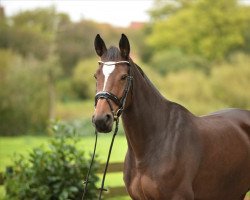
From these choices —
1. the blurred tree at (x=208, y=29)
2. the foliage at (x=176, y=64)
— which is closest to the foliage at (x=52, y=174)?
the foliage at (x=176, y=64)

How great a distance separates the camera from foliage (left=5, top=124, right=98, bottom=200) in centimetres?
672

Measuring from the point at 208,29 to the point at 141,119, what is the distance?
2055 inches

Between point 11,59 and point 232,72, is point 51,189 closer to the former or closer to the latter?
point 11,59

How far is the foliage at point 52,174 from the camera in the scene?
6.72m

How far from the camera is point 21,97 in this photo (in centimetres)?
2545

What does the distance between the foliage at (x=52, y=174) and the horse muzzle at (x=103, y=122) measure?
125 inches

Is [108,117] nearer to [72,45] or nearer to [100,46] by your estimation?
[100,46]

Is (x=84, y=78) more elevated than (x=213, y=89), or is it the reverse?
(x=213, y=89)

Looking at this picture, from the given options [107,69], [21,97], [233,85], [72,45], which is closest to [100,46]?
[107,69]

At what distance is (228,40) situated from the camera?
53.8 m

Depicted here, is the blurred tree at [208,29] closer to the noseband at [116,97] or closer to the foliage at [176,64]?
the foliage at [176,64]

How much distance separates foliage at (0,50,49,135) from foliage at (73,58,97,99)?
474 inches

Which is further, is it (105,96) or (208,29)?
(208,29)

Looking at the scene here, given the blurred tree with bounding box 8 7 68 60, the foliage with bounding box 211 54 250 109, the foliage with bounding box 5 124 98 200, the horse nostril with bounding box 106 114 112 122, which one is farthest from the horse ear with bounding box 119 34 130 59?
the foliage with bounding box 211 54 250 109
